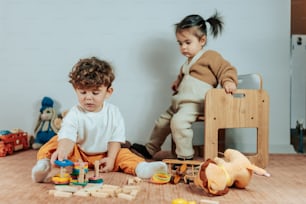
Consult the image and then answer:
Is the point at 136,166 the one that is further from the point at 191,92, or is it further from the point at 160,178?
the point at 191,92

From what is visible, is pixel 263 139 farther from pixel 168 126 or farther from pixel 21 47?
pixel 21 47

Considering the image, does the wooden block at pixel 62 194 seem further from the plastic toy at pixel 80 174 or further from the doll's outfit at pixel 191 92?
the doll's outfit at pixel 191 92

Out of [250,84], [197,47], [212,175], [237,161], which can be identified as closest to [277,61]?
[250,84]

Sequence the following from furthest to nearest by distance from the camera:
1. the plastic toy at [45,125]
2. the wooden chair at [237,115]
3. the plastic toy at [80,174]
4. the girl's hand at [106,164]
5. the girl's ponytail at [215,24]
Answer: the plastic toy at [45,125] < the girl's ponytail at [215,24] < the wooden chair at [237,115] < the girl's hand at [106,164] < the plastic toy at [80,174]

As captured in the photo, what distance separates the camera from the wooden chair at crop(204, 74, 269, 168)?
1.34 m

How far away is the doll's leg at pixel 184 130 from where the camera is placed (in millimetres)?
1369

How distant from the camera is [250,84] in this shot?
1557 millimetres

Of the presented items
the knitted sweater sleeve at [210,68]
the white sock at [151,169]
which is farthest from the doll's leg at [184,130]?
the white sock at [151,169]

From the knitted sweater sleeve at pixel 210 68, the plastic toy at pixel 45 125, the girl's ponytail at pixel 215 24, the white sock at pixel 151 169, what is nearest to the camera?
the white sock at pixel 151 169

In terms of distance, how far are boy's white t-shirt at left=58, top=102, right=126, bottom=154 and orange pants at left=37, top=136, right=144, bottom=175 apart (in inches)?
0.8

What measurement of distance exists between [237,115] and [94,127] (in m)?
0.48

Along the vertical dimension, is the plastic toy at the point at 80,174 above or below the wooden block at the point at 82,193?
above

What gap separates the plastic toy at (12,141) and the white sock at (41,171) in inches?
21.2

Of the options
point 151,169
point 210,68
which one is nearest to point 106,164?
point 151,169
